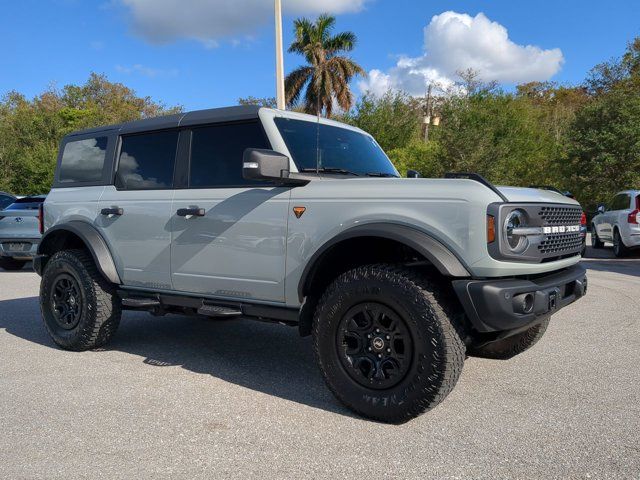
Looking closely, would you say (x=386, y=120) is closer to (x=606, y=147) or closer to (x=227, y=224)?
(x=606, y=147)

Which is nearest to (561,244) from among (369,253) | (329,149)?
(369,253)

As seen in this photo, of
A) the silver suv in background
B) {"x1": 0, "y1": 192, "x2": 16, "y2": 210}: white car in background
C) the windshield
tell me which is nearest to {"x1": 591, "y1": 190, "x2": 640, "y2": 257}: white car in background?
the windshield

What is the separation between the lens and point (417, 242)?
3207 millimetres

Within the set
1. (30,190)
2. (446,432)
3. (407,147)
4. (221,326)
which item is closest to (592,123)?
(407,147)

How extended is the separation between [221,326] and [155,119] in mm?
2457

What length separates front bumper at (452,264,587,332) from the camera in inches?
119

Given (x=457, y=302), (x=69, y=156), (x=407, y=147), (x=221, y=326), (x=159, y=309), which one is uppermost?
(x=407, y=147)

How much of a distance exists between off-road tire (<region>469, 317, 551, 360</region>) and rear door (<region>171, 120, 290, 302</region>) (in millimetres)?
1933

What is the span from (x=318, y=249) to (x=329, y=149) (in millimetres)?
1040

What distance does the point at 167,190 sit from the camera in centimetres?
455

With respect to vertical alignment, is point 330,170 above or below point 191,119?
below

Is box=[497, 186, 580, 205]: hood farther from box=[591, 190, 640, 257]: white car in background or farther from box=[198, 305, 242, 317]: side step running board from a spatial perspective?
box=[591, 190, 640, 257]: white car in background

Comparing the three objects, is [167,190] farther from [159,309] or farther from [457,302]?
[457,302]

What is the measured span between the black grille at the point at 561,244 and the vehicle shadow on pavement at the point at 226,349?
160 cm
